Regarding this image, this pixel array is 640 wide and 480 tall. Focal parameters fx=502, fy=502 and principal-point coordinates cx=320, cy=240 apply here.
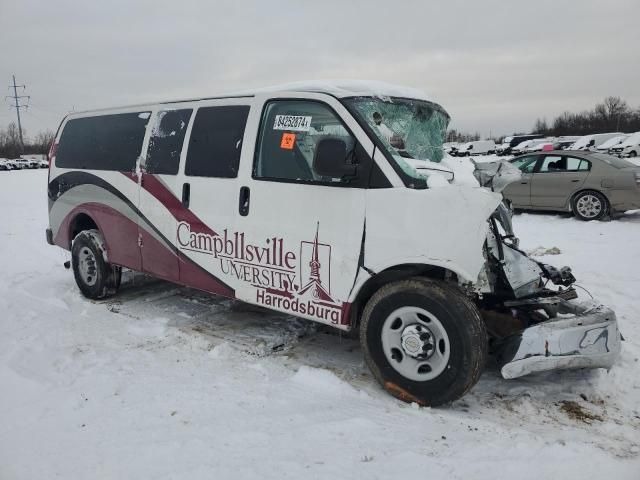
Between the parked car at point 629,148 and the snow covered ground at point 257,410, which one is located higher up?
the parked car at point 629,148

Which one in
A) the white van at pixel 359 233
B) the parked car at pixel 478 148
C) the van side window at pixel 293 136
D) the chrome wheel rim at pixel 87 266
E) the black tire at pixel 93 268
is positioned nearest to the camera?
the white van at pixel 359 233

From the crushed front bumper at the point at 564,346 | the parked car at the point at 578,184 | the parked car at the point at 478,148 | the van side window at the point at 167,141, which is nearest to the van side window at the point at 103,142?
the van side window at the point at 167,141

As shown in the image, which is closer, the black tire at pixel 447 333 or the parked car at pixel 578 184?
the black tire at pixel 447 333

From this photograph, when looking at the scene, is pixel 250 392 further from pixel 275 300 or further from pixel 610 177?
pixel 610 177

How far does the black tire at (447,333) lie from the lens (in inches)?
127

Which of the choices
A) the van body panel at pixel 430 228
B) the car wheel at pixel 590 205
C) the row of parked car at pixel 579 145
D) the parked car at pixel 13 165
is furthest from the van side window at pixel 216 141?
the parked car at pixel 13 165

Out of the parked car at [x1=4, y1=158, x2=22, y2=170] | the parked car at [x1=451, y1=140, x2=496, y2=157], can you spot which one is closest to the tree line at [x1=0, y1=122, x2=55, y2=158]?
the parked car at [x1=4, y1=158, x2=22, y2=170]

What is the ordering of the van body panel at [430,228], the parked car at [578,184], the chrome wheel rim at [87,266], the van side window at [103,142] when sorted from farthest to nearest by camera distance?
the parked car at [578,184] < the chrome wheel rim at [87,266] < the van side window at [103,142] < the van body panel at [430,228]

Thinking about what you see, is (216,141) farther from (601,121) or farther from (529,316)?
(601,121)

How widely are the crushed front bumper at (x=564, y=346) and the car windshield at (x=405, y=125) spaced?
1.34 metres

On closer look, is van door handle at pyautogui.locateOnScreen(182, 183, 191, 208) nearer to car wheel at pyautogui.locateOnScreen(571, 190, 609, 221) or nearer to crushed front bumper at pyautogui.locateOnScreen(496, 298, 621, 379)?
crushed front bumper at pyautogui.locateOnScreen(496, 298, 621, 379)

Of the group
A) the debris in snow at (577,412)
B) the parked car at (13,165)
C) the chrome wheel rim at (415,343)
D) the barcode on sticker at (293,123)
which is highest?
the barcode on sticker at (293,123)

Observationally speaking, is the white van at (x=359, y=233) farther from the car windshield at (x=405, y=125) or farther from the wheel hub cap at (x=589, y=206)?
the wheel hub cap at (x=589, y=206)

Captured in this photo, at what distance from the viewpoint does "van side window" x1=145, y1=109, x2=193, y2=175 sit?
4.78 metres
